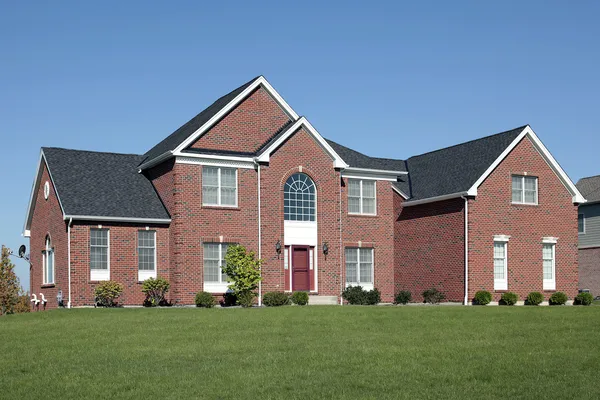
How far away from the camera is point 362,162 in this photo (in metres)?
39.7

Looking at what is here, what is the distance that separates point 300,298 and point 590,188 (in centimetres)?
2841

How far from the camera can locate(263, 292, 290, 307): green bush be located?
33469 mm

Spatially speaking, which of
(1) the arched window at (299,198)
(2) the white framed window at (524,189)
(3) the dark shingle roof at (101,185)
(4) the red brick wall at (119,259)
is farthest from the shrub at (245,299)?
(2) the white framed window at (524,189)

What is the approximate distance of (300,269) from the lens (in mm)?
37156

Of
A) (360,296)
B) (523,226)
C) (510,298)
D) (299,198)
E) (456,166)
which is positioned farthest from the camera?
(456,166)

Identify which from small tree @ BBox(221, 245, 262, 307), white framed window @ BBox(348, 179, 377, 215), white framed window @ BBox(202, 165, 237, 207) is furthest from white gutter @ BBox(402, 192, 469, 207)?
small tree @ BBox(221, 245, 262, 307)

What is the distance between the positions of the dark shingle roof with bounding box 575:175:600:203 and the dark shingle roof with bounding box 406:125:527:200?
14463 mm

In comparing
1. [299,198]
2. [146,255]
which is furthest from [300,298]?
[146,255]

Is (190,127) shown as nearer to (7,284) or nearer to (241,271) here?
(241,271)

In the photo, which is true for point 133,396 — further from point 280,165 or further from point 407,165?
point 407,165

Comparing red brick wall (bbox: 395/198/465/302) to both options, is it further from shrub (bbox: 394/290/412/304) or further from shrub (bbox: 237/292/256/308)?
shrub (bbox: 237/292/256/308)

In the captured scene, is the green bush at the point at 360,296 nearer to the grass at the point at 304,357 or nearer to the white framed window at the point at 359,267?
the white framed window at the point at 359,267

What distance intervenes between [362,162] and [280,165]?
5057 millimetres

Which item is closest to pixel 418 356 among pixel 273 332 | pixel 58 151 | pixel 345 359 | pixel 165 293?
pixel 345 359
